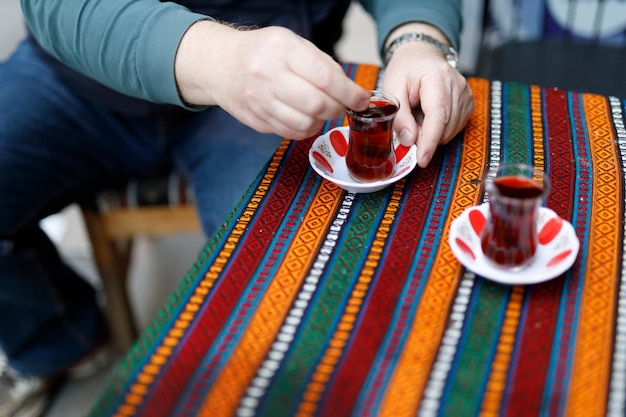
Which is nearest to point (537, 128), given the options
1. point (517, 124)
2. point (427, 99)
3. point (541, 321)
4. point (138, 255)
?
point (517, 124)

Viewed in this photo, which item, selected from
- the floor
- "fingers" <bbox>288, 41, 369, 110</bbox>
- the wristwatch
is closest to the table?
"fingers" <bbox>288, 41, 369, 110</bbox>

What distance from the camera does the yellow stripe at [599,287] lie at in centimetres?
54

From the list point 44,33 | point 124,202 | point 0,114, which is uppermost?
point 44,33

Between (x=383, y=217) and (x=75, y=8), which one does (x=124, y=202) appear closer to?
(x=75, y=8)

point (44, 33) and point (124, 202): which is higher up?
point (44, 33)

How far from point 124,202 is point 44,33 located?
393mm

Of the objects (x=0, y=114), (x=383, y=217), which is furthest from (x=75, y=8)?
(x=383, y=217)

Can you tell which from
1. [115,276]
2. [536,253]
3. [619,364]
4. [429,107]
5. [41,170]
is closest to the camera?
[619,364]

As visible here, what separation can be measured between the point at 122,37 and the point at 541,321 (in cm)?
63

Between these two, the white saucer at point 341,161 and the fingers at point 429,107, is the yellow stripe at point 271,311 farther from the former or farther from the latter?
the fingers at point 429,107

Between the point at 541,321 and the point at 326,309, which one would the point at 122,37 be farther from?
the point at 541,321

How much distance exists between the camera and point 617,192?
2.55 feet

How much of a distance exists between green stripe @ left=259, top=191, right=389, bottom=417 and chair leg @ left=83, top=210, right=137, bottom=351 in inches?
28.5

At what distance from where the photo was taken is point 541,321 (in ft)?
1.99
